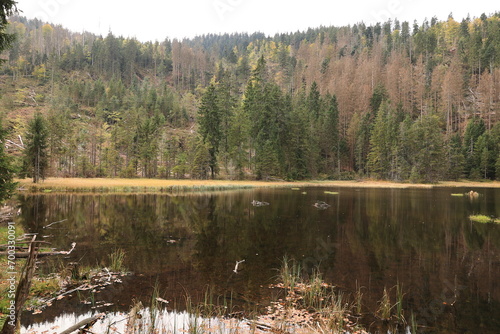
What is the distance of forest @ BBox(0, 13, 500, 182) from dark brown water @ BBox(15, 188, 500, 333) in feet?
100

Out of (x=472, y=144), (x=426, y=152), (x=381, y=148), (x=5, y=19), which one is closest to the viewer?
(x=5, y=19)

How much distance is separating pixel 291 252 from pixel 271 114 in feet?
193

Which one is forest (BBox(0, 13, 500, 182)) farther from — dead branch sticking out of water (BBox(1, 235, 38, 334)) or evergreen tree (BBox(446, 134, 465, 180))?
dead branch sticking out of water (BBox(1, 235, 38, 334))

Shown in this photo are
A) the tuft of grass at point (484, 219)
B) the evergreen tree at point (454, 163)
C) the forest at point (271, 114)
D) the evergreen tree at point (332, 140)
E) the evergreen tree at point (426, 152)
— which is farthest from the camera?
the evergreen tree at point (332, 140)

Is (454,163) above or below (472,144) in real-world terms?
below

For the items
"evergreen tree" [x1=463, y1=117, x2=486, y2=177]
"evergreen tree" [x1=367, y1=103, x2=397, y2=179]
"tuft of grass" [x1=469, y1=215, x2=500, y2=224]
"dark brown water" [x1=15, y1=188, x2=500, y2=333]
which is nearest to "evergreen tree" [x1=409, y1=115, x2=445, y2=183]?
"evergreen tree" [x1=367, y1=103, x2=397, y2=179]

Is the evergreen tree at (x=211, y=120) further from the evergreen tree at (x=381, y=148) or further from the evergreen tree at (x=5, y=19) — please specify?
the evergreen tree at (x=5, y=19)

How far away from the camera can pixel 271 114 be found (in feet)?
228

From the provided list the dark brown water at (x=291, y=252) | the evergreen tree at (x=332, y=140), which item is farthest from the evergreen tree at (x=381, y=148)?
the dark brown water at (x=291, y=252)

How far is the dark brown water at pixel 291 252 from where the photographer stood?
8.03m

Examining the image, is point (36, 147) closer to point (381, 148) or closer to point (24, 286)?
point (24, 286)

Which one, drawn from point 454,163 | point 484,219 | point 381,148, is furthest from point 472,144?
point 484,219

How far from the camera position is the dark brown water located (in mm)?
8031

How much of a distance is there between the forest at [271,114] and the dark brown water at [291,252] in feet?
100
